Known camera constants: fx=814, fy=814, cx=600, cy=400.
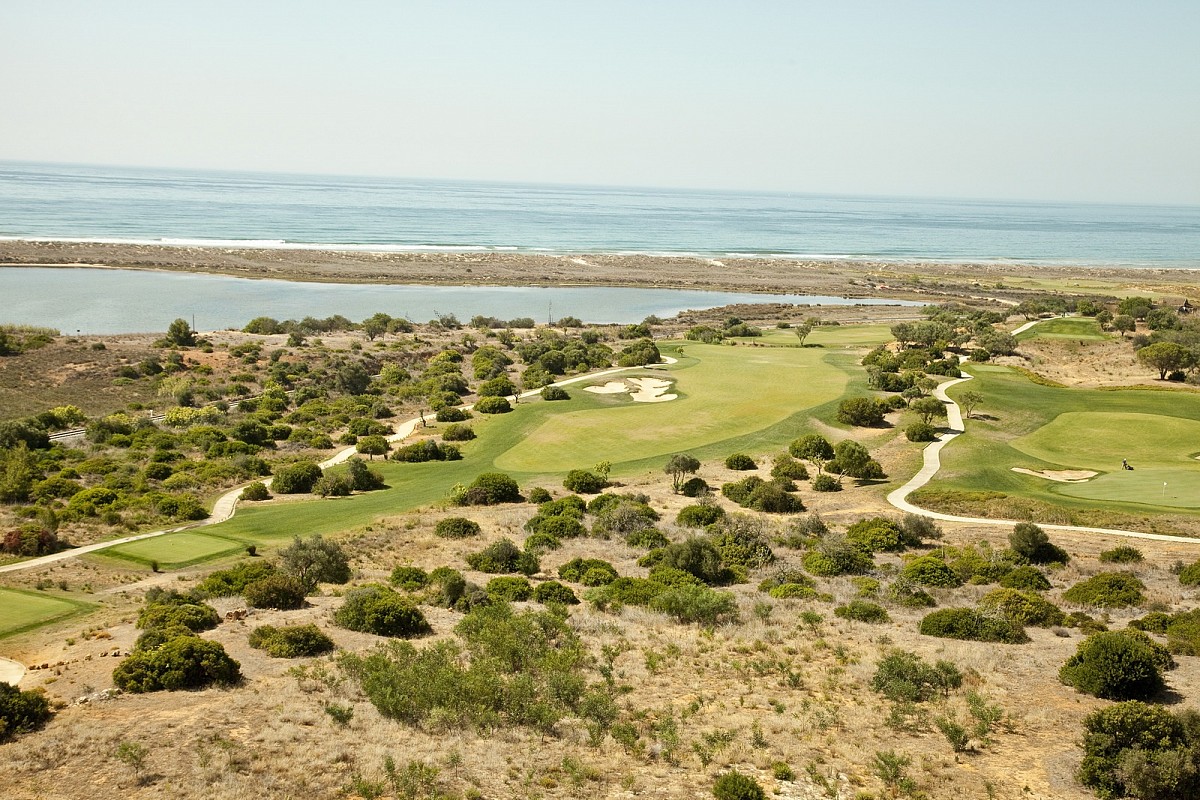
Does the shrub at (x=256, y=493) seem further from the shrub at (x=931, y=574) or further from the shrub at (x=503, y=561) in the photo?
the shrub at (x=931, y=574)

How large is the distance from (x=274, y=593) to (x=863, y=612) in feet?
57.5

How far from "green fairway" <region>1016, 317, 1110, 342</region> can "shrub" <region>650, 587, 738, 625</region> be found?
67.1 metres

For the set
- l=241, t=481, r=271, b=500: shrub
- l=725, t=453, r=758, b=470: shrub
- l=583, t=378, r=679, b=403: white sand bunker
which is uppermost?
l=583, t=378, r=679, b=403: white sand bunker

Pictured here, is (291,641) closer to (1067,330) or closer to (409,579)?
(409,579)

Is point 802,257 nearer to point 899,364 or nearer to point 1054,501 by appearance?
point 899,364

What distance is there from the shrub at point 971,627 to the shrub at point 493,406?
4055cm

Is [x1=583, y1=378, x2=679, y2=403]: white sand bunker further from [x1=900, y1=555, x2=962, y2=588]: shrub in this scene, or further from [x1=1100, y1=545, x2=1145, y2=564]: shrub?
[x1=1100, y1=545, x2=1145, y2=564]: shrub

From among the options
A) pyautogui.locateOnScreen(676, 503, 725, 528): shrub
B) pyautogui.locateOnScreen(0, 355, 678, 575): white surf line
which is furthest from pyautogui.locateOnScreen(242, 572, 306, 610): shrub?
pyautogui.locateOnScreen(676, 503, 725, 528): shrub

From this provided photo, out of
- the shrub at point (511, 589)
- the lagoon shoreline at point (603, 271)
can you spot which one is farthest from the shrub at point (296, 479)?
the lagoon shoreline at point (603, 271)

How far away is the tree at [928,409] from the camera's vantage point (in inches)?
2057

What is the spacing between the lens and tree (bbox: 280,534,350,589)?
27531 mm

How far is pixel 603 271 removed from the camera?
153 metres

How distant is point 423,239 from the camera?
197 metres

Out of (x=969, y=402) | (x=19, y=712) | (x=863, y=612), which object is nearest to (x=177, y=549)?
(x=19, y=712)
